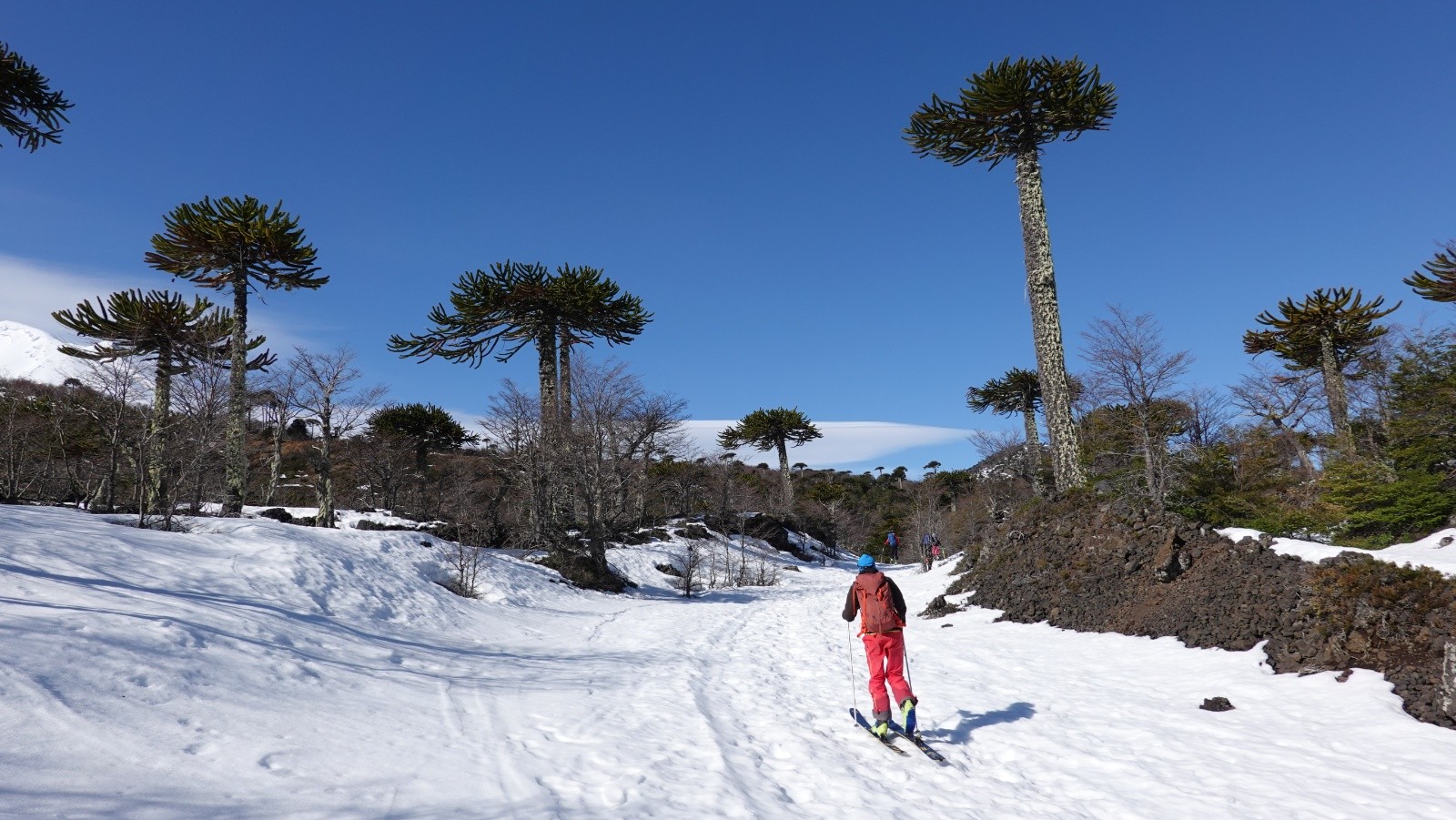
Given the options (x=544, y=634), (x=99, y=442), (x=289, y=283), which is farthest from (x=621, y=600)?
(x=99, y=442)

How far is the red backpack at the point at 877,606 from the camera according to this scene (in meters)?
6.18

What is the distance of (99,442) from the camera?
→ 25891 millimetres

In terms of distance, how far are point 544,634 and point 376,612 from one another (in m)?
2.79

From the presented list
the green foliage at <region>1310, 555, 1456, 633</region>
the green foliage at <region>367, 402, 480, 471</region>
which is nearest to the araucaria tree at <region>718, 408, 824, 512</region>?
the green foliage at <region>367, 402, 480, 471</region>

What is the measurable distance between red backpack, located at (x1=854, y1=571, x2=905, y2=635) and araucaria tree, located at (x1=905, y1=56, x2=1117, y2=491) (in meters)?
12.8

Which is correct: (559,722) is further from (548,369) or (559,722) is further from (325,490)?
(548,369)

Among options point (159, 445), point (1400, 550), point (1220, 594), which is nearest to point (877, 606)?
point (1220, 594)

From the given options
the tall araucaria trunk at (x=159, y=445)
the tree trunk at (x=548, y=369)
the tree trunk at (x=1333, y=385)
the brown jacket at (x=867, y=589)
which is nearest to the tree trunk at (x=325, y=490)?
the tall araucaria trunk at (x=159, y=445)

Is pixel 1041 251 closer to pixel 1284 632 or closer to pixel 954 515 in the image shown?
pixel 1284 632

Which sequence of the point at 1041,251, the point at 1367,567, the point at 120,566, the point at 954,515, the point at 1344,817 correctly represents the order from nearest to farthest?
1. the point at 1344,817
2. the point at 1367,567
3. the point at 120,566
4. the point at 1041,251
5. the point at 954,515

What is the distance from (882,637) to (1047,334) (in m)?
13.6

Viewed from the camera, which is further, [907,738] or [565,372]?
[565,372]

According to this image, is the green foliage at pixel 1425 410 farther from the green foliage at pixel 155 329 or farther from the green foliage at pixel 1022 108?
the green foliage at pixel 155 329

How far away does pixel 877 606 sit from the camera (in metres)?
6.22
